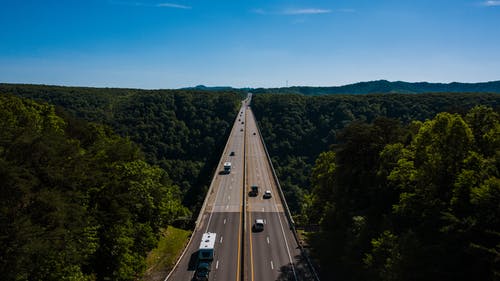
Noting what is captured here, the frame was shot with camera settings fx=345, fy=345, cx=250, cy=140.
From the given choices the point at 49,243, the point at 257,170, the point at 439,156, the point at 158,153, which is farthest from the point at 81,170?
the point at 158,153

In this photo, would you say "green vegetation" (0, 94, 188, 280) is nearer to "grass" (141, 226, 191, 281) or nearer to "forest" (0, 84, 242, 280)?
"forest" (0, 84, 242, 280)

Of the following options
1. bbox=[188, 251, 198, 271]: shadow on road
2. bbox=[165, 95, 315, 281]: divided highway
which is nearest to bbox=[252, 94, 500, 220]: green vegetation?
bbox=[165, 95, 315, 281]: divided highway

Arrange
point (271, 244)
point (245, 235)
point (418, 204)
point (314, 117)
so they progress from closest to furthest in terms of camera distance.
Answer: point (418, 204)
point (271, 244)
point (245, 235)
point (314, 117)

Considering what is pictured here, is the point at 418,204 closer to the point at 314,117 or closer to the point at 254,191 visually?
the point at 254,191

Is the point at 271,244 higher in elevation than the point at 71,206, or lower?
lower

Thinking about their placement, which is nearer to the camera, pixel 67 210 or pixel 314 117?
pixel 67 210

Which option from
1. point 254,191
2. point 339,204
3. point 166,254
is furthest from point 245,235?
point 254,191

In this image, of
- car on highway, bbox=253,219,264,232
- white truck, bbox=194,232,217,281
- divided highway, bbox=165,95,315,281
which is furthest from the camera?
car on highway, bbox=253,219,264,232
